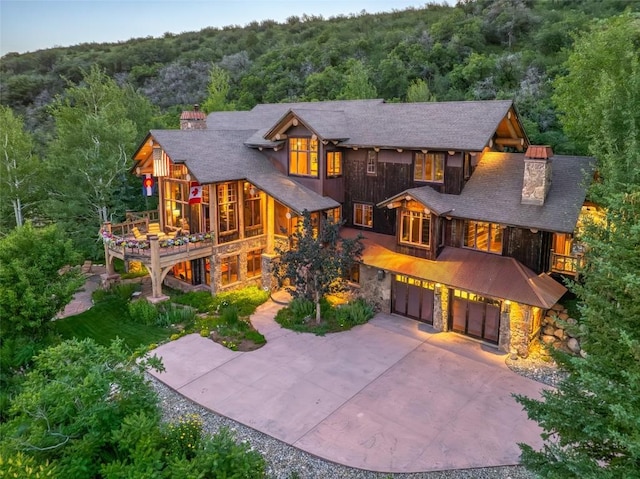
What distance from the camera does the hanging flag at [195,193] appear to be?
64.6 feet

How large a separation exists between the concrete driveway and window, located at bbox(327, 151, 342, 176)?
7.54 metres

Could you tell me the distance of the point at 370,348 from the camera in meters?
16.0

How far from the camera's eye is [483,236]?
56.7 feet

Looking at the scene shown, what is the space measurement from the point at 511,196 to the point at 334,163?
26.2 feet

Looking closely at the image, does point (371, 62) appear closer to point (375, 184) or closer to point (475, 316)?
point (375, 184)

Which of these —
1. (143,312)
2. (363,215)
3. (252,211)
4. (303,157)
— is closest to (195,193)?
(252,211)

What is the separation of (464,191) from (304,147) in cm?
765

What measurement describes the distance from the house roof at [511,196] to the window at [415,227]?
0.79m

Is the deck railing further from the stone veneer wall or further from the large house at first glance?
the stone veneer wall

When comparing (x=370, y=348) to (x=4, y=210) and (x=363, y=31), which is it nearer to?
(x=4, y=210)

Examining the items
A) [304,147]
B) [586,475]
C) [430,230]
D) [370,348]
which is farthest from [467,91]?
[586,475]

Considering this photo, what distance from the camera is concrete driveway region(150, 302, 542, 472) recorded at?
10969 mm

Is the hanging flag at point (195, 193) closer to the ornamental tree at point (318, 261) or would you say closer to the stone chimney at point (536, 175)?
the ornamental tree at point (318, 261)

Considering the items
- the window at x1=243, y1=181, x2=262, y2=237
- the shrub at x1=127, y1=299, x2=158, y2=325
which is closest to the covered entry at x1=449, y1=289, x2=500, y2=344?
the window at x1=243, y1=181, x2=262, y2=237
